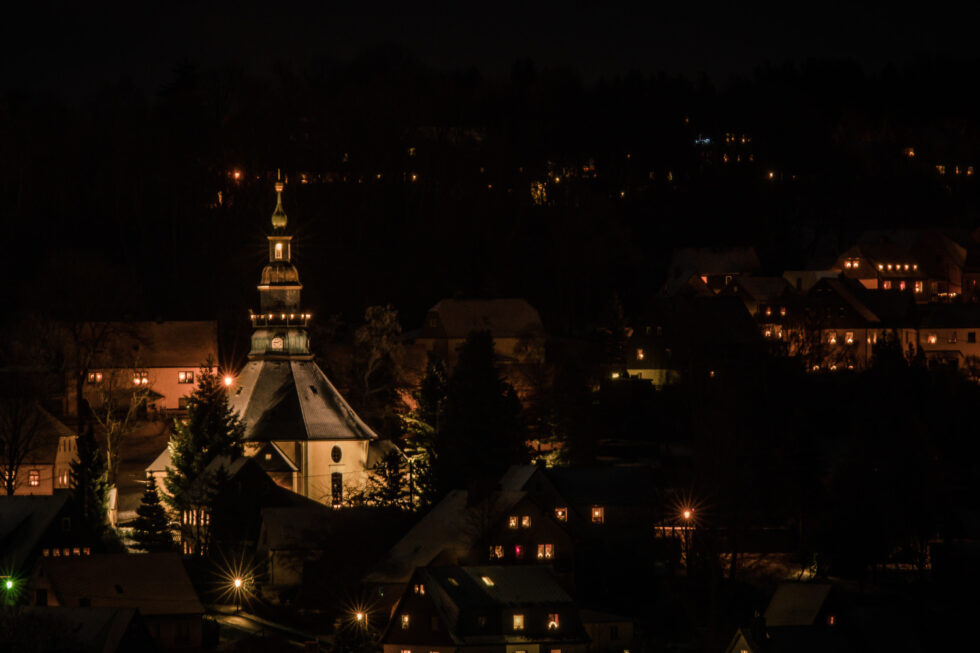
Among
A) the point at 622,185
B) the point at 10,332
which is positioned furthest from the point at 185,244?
the point at 622,185

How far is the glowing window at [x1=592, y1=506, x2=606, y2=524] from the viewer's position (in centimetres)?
6331

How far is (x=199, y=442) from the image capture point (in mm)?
67875

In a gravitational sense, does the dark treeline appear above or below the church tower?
above

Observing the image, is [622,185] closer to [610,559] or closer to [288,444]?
[288,444]

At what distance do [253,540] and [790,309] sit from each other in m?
36.9

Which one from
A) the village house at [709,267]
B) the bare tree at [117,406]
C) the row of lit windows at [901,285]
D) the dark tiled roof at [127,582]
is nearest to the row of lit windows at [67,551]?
the dark tiled roof at [127,582]

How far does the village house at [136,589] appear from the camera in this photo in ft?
179

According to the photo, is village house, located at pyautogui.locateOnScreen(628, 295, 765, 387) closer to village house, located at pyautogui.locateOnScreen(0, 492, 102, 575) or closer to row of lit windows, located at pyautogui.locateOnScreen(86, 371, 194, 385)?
row of lit windows, located at pyautogui.locateOnScreen(86, 371, 194, 385)

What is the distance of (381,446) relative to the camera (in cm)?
7319

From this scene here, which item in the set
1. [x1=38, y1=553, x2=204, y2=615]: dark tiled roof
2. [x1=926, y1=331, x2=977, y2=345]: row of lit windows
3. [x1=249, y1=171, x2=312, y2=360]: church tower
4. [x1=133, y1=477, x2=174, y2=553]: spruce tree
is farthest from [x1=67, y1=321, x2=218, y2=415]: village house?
[x1=926, y1=331, x2=977, y2=345]: row of lit windows

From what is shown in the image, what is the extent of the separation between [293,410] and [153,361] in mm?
15143

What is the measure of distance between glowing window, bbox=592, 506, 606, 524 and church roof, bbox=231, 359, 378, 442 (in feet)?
39.9


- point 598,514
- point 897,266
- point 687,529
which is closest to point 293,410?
point 598,514

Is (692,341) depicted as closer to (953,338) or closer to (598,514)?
(953,338)
